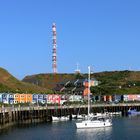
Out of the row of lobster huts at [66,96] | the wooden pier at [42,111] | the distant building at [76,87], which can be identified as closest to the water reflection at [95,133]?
the wooden pier at [42,111]

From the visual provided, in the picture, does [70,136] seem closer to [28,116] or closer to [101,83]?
[28,116]

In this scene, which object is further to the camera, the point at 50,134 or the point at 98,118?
the point at 98,118

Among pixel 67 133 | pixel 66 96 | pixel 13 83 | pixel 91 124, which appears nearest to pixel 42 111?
pixel 91 124

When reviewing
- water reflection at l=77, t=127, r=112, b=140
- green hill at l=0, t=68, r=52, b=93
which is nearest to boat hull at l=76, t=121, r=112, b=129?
water reflection at l=77, t=127, r=112, b=140

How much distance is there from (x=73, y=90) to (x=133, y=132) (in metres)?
98.3

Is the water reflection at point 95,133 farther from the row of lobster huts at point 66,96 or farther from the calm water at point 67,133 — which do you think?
the row of lobster huts at point 66,96

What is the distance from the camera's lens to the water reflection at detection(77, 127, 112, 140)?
70.4 meters

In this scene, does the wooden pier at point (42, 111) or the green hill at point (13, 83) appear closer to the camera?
the wooden pier at point (42, 111)

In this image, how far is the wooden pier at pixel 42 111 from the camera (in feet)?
288

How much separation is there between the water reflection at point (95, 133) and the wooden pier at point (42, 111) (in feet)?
44.2

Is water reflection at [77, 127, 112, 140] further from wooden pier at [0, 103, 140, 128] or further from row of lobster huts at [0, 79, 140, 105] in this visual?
row of lobster huts at [0, 79, 140, 105]

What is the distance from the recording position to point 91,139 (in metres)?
68.1

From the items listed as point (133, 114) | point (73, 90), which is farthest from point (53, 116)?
point (73, 90)

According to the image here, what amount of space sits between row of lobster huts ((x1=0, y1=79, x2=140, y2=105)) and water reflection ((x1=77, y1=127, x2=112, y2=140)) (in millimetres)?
35075
